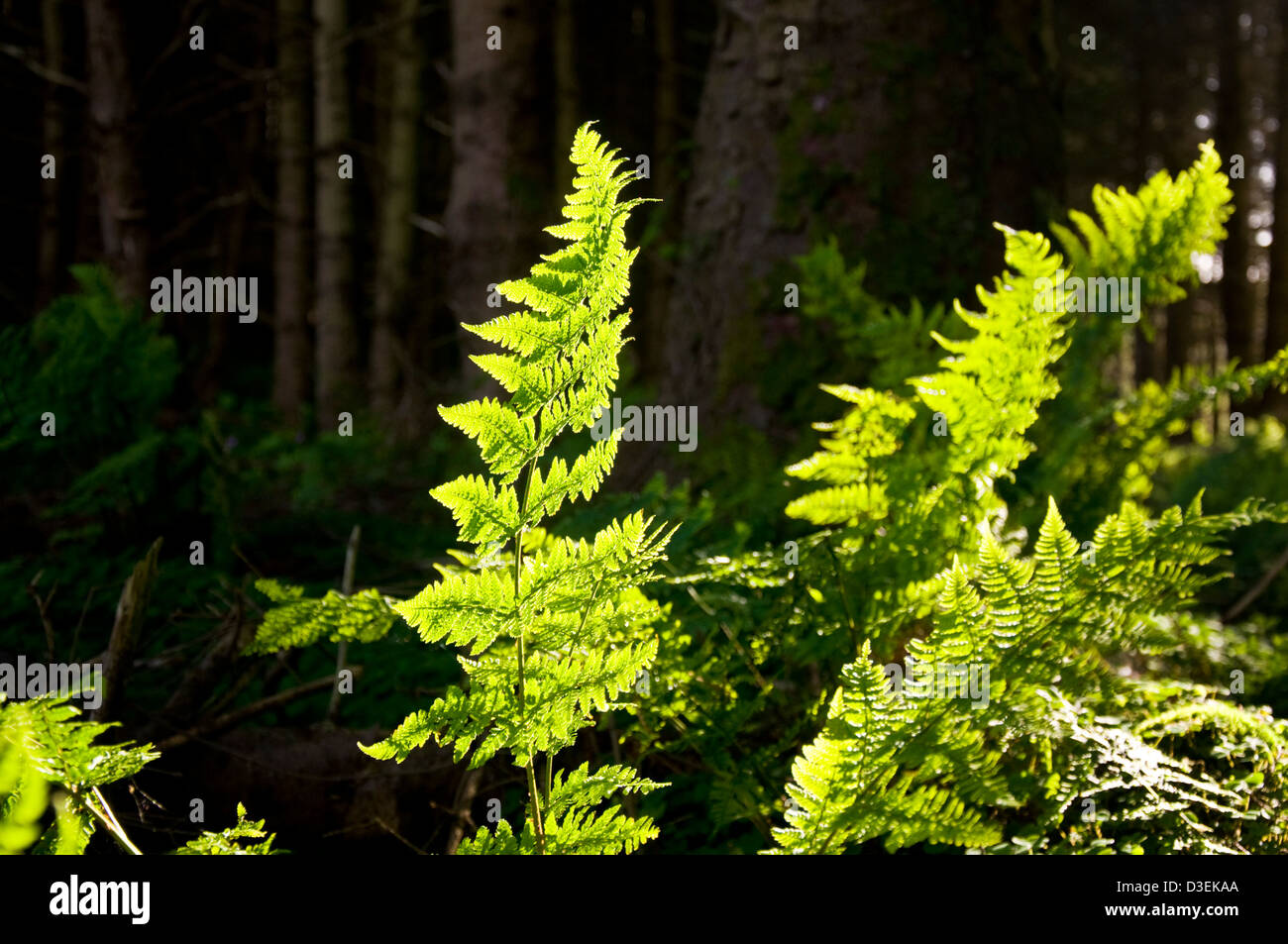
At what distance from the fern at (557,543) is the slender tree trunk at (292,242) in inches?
381

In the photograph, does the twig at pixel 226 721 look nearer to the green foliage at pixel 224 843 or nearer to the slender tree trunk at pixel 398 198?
the green foliage at pixel 224 843

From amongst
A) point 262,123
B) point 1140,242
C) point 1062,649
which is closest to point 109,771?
point 1062,649

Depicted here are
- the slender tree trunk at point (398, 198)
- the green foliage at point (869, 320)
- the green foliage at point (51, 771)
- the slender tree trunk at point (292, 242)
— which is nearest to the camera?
the green foliage at point (51, 771)

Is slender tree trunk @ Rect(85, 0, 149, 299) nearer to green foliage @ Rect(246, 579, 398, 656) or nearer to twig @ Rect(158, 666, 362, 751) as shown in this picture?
twig @ Rect(158, 666, 362, 751)

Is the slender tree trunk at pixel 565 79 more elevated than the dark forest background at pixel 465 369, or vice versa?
the slender tree trunk at pixel 565 79

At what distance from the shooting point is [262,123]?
13.2m

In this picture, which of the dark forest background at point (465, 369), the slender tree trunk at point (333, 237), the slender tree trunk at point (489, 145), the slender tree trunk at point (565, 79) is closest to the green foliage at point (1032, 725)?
the dark forest background at point (465, 369)

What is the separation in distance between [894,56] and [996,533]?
190cm

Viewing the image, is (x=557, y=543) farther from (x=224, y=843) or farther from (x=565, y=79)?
(x=565, y=79)

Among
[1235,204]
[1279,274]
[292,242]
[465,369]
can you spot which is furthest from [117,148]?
[1279,274]

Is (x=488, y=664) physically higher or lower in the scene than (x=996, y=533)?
lower

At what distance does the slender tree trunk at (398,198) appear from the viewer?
9.92 m
